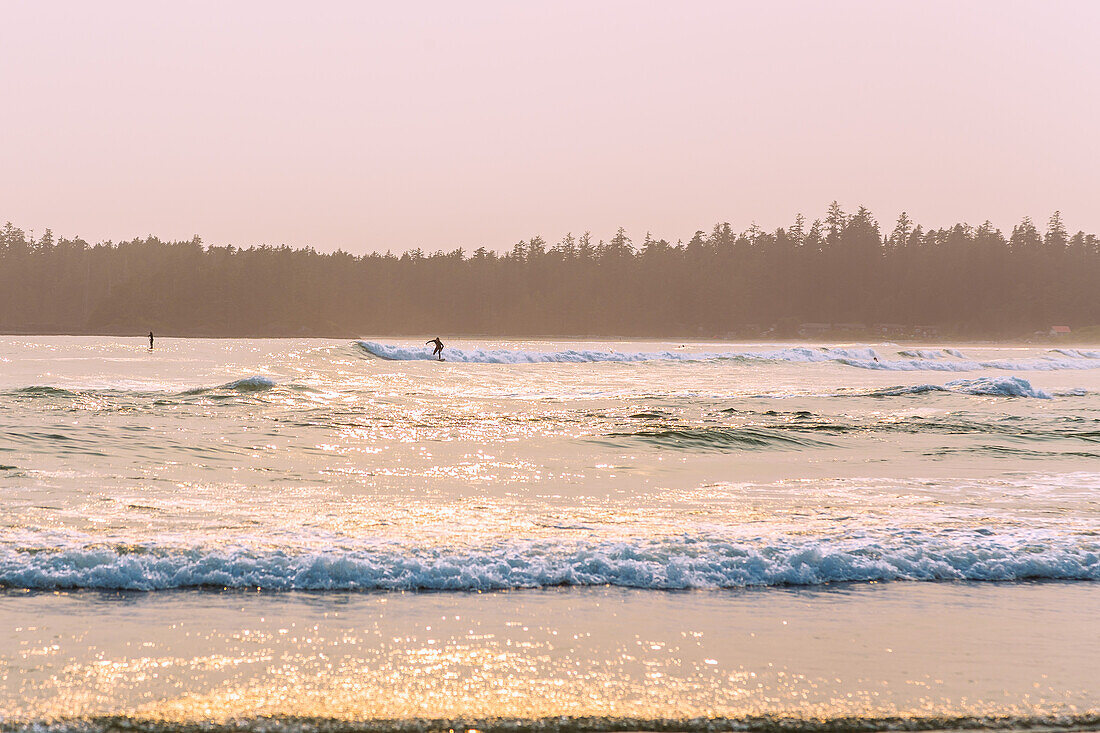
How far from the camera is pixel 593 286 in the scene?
17675 cm

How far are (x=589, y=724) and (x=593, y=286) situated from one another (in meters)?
174

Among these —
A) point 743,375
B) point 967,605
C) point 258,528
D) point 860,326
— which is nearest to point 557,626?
point 967,605

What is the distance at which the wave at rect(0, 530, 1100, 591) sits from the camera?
19.7 feet

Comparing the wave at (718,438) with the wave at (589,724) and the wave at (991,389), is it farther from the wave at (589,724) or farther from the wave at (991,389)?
the wave at (991,389)

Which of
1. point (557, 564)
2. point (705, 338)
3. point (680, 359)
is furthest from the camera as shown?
point (705, 338)

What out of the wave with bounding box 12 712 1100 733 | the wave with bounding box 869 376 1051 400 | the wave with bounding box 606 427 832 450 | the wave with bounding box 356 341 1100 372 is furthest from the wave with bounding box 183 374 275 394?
the wave with bounding box 356 341 1100 372

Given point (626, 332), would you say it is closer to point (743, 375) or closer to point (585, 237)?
point (585, 237)

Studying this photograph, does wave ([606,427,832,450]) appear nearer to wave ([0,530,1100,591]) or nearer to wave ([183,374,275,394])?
wave ([0,530,1100,591])

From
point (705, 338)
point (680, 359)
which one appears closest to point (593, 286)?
point (705, 338)

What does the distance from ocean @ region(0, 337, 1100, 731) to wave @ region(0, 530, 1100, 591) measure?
2 centimetres

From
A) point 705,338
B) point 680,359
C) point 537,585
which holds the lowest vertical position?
point 537,585

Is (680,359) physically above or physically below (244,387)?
above

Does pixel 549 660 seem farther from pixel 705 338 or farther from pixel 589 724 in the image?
pixel 705 338

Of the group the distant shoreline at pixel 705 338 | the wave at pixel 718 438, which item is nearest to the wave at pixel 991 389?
the wave at pixel 718 438
